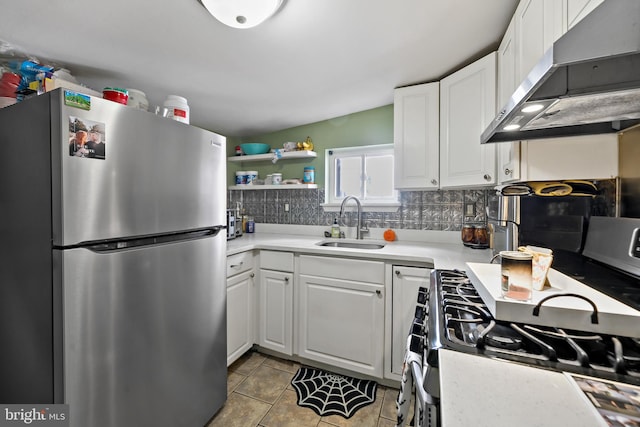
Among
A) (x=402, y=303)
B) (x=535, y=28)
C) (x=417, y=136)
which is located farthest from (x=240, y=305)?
(x=535, y=28)

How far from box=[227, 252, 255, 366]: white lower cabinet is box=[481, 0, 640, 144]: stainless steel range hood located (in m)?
1.67

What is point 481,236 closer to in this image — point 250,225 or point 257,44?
point 257,44

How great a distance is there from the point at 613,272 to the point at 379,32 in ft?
4.71

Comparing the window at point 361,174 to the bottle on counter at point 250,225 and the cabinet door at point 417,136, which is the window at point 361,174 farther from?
the bottle on counter at point 250,225

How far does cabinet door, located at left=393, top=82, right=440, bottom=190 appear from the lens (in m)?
1.89

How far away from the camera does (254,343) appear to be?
83.8 inches

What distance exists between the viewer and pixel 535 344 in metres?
0.61

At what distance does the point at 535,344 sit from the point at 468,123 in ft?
4.73

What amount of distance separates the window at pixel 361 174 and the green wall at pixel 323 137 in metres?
0.07

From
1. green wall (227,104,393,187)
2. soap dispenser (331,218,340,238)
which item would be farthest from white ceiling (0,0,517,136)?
soap dispenser (331,218,340,238)

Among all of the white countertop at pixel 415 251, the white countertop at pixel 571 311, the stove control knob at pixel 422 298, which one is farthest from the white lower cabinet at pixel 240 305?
the white countertop at pixel 571 311

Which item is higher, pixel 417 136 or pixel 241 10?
pixel 241 10

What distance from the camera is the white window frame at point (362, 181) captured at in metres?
2.37

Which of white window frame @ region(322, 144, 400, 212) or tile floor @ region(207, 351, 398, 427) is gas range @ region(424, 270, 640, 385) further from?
white window frame @ region(322, 144, 400, 212)
